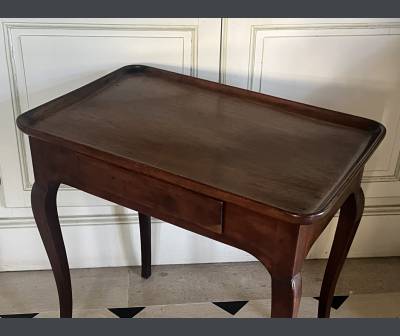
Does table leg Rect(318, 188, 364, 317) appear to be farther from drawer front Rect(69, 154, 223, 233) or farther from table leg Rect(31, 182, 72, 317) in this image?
table leg Rect(31, 182, 72, 317)

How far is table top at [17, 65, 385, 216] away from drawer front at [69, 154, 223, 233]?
0.10ft

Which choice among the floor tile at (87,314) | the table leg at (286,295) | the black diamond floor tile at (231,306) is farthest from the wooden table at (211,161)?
the black diamond floor tile at (231,306)

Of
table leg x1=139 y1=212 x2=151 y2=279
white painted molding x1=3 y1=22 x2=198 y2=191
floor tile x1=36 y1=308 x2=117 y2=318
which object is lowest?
floor tile x1=36 y1=308 x2=117 y2=318

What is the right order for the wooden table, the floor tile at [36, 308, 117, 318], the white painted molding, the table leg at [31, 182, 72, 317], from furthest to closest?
the floor tile at [36, 308, 117, 318], the white painted molding, the table leg at [31, 182, 72, 317], the wooden table

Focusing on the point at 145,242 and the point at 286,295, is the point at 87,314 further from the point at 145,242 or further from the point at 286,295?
the point at 286,295

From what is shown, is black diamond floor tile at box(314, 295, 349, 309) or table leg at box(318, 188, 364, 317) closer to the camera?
table leg at box(318, 188, 364, 317)

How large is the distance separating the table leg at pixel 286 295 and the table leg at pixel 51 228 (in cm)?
45

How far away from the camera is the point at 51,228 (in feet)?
3.86

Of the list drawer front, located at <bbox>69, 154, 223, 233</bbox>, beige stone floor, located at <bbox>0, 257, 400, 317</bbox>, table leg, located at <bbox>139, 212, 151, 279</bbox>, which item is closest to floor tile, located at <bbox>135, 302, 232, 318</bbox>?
beige stone floor, located at <bbox>0, 257, 400, 317</bbox>

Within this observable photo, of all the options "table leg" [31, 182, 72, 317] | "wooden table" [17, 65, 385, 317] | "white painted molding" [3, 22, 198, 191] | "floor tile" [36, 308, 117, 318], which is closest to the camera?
"wooden table" [17, 65, 385, 317]

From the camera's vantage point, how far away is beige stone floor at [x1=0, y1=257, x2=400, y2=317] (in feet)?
4.80

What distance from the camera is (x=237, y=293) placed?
152 cm

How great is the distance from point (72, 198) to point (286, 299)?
73 centimetres

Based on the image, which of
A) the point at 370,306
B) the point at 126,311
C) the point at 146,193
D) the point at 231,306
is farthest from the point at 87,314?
the point at 370,306
